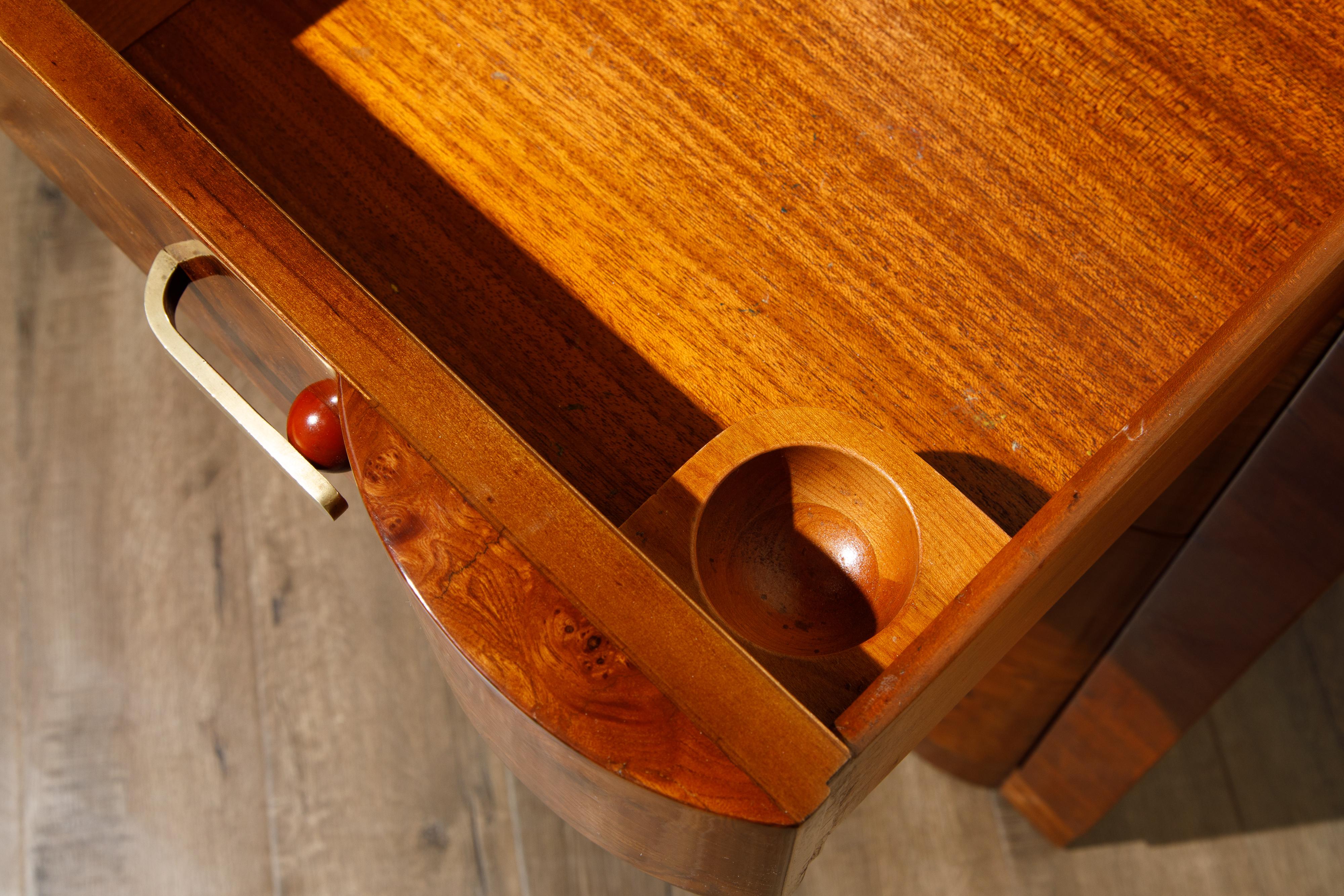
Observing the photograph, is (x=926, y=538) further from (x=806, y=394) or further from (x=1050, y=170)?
(x=1050, y=170)

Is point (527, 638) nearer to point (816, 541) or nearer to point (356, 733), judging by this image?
point (816, 541)

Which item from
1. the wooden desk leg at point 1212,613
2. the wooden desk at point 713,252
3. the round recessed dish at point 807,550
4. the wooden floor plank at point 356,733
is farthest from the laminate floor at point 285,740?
the round recessed dish at point 807,550

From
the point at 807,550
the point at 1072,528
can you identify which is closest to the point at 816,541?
the point at 807,550

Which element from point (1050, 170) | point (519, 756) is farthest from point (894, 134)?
point (519, 756)

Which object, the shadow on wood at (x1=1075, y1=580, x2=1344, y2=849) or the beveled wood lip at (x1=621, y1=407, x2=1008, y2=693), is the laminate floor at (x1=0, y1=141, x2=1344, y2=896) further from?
the beveled wood lip at (x1=621, y1=407, x2=1008, y2=693)

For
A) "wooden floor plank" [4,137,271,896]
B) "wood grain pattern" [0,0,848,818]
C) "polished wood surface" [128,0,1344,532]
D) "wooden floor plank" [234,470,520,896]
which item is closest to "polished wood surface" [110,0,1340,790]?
"polished wood surface" [128,0,1344,532]

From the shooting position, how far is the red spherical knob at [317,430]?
0.48m

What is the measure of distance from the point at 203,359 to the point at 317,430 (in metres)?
0.06

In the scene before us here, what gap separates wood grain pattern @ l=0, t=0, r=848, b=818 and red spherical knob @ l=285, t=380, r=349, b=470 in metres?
0.07

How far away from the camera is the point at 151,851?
109 cm

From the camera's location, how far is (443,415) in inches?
15.8

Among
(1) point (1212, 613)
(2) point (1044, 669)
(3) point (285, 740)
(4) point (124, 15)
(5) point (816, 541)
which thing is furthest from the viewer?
(3) point (285, 740)

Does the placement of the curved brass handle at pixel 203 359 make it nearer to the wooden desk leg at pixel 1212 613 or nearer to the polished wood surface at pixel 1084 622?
the polished wood surface at pixel 1084 622

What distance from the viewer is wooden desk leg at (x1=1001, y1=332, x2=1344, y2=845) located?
70cm
